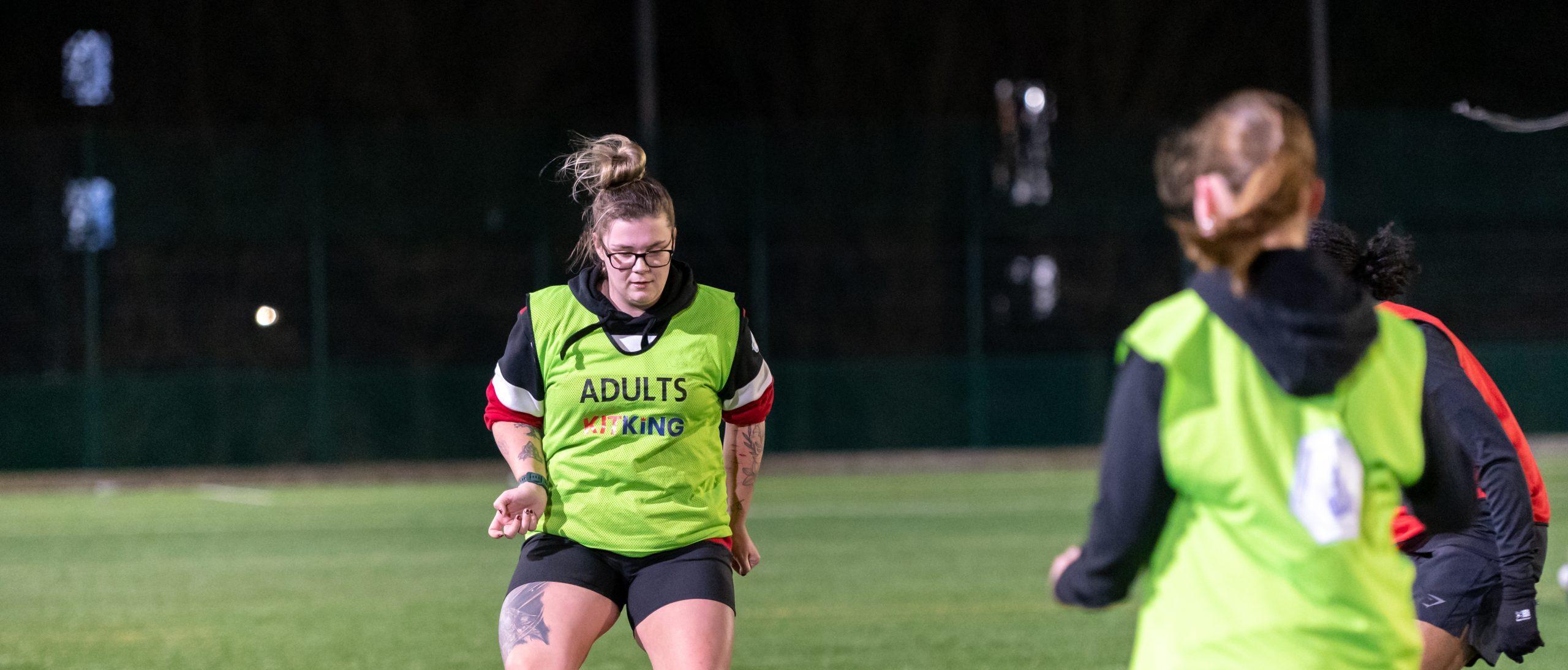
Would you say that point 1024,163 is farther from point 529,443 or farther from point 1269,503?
point 1269,503

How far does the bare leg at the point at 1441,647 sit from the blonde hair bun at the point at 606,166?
2116 millimetres

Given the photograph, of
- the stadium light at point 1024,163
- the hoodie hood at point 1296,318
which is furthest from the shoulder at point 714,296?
the stadium light at point 1024,163

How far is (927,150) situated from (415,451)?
22.8 ft

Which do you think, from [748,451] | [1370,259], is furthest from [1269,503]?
[748,451]

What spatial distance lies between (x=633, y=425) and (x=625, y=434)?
0.03 metres

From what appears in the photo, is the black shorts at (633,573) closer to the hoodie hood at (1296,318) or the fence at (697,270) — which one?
the hoodie hood at (1296,318)

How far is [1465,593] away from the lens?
3.92m

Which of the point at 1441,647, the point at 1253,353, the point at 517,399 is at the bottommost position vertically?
the point at 1441,647

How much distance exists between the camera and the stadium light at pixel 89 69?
27.3 meters

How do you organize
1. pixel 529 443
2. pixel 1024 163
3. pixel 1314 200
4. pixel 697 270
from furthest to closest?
pixel 1024 163 → pixel 697 270 → pixel 529 443 → pixel 1314 200

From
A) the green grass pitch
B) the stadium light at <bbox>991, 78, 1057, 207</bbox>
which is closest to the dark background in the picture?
the stadium light at <bbox>991, 78, 1057, 207</bbox>

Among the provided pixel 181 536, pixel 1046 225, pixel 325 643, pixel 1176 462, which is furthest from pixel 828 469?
pixel 1176 462

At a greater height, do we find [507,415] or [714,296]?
[714,296]

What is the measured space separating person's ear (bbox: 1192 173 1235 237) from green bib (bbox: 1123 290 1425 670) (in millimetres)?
99
